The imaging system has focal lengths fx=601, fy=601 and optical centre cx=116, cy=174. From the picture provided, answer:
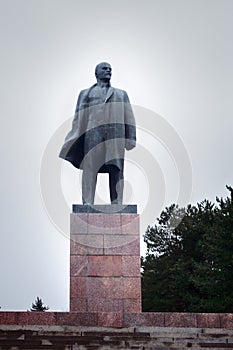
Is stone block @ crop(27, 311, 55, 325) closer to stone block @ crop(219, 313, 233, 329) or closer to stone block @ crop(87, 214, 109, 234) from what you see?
stone block @ crop(87, 214, 109, 234)

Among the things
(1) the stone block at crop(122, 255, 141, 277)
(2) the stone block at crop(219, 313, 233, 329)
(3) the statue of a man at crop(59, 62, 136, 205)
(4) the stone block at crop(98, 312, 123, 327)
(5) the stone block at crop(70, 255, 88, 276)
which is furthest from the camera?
(3) the statue of a man at crop(59, 62, 136, 205)

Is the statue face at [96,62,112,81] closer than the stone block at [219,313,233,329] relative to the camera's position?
No

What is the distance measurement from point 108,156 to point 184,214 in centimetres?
1854

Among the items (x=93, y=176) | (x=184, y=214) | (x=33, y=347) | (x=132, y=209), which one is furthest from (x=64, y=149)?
(x=184, y=214)

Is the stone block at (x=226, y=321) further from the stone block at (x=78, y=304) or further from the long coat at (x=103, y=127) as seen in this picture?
the long coat at (x=103, y=127)

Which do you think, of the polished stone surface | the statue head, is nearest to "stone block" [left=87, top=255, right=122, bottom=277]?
the polished stone surface

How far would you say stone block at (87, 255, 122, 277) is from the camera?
30.6 feet

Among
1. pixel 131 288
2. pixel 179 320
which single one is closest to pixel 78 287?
pixel 131 288

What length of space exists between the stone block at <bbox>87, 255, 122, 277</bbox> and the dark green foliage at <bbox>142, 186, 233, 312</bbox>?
11.7m

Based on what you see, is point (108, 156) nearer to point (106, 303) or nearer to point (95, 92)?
point (95, 92)

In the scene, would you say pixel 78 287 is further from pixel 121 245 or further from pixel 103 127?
pixel 103 127

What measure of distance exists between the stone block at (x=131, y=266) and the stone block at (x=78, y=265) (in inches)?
23.7

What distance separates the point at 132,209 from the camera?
32.7 ft

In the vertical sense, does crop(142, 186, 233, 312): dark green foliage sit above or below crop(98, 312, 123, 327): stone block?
above
